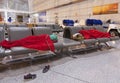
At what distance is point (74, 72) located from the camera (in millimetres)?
2943

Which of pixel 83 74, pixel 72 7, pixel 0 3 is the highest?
pixel 0 3

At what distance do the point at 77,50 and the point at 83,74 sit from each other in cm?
184

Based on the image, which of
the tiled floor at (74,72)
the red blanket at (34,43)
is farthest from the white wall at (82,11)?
the red blanket at (34,43)

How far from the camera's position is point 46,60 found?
374 cm

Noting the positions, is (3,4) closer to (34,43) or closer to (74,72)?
(34,43)

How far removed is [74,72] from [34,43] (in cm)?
117

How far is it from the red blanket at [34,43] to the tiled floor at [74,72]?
1.37 feet

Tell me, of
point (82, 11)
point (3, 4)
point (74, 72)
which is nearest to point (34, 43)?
point (74, 72)

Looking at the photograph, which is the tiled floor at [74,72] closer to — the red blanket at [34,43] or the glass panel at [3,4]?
the red blanket at [34,43]

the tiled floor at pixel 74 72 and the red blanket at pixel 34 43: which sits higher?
the red blanket at pixel 34 43

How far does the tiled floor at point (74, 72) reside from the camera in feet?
8.48

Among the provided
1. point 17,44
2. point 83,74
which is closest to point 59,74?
point 83,74

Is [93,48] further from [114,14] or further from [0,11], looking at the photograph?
[0,11]

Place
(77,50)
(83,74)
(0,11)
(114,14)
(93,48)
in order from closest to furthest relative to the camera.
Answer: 1. (83,74)
2. (77,50)
3. (93,48)
4. (114,14)
5. (0,11)
